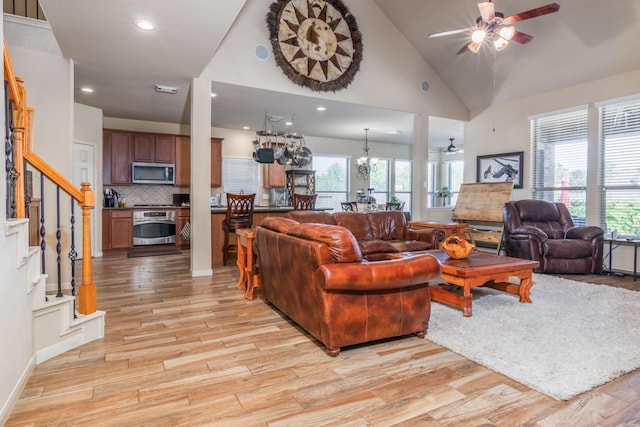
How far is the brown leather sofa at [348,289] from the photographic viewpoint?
2.34 m

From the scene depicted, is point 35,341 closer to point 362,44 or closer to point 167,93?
point 167,93

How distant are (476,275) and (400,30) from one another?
5059 mm

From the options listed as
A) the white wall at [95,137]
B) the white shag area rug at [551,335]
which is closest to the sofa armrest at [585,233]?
the white shag area rug at [551,335]

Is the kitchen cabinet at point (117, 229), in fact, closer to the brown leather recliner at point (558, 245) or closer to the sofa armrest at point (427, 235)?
the sofa armrest at point (427, 235)

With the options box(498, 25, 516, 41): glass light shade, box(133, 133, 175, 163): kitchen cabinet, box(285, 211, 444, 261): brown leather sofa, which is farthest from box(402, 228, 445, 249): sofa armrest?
box(133, 133, 175, 163): kitchen cabinet

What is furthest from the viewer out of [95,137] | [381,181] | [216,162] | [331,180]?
[381,181]

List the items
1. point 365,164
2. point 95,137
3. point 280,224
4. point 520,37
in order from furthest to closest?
point 365,164
point 95,137
point 520,37
point 280,224

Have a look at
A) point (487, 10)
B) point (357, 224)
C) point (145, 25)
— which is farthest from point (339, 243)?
point (487, 10)

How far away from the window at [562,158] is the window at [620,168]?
0.28 metres

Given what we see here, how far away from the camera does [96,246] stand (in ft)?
21.1

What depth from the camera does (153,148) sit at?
7258mm

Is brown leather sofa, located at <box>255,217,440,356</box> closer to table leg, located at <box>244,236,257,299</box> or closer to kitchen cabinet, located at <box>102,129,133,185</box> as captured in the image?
table leg, located at <box>244,236,257,299</box>

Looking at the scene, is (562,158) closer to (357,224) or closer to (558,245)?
(558,245)

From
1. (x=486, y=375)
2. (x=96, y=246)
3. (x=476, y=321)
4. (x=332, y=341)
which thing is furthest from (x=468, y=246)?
(x=96, y=246)
